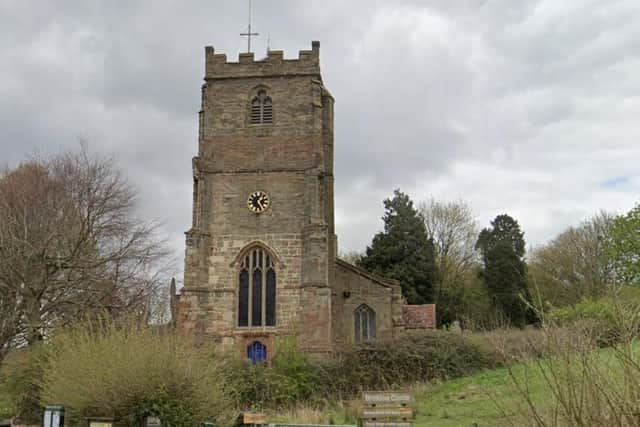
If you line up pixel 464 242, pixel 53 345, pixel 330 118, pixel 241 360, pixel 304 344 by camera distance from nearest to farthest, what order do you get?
pixel 53 345
pixel 241 360
pixel 304 344
pixel 330 118
pixel 464 242

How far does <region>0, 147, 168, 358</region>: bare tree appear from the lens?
23703mm

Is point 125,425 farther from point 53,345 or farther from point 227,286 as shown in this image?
point 227,286

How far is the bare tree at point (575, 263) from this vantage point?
1620 inches

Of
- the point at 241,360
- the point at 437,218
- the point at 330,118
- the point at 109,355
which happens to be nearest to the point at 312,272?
the point at 241,360

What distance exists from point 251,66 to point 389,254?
53.9 ft

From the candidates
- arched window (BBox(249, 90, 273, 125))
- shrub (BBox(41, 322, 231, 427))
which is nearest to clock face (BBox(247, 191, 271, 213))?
arched window (BBox(249, 90, 273, 125))

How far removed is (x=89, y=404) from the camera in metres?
12.5

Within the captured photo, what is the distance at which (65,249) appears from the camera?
2536 cm

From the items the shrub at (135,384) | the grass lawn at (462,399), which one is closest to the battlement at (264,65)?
the grass lawn at (462,399)

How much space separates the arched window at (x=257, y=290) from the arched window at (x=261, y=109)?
222 inches

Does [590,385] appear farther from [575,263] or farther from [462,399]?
[575,263]

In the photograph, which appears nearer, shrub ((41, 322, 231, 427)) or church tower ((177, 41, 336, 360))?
shrub ((41, 322, 231, 427))

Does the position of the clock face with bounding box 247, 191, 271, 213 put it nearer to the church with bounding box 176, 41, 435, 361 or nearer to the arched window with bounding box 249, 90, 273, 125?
the church with bounding box 176, 41, 435, 361

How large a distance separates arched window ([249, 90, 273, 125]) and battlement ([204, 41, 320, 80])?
96 centimetres
